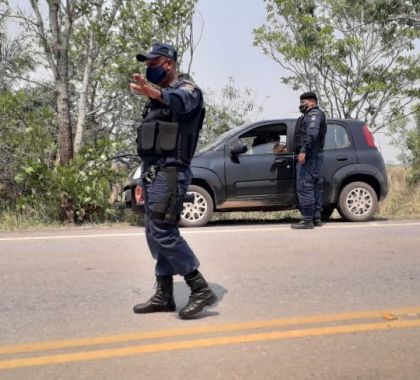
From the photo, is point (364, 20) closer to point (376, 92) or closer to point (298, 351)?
point (376, 92)

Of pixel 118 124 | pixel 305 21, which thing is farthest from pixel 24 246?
pixel 305 21

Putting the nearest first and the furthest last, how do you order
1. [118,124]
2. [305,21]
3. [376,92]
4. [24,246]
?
[24,246] < [118,124] < [305,21] < [376,92]

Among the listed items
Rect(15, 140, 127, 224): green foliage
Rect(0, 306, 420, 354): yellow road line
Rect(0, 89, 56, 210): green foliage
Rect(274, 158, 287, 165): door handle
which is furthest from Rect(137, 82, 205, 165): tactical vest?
Rect(0, 89, 56, 210): green foliage

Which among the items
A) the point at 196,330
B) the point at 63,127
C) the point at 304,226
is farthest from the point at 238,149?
the point at 196,330

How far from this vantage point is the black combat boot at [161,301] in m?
4.16

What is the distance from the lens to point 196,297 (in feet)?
13.3

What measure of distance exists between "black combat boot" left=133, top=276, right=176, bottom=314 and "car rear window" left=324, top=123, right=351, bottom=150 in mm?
5558

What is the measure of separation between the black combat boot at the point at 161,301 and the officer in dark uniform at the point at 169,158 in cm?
14

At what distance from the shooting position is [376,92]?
838 inches

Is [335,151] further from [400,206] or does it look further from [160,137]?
[160,137]

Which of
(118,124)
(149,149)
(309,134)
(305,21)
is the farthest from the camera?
(305,21)

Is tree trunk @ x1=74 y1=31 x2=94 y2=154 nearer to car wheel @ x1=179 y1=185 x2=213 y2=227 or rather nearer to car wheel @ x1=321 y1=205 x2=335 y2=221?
car wheel @ x1=179 y1=185 x2=213 y2=227

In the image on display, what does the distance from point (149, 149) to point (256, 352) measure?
1.44 metres

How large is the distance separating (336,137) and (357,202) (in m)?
1.05
